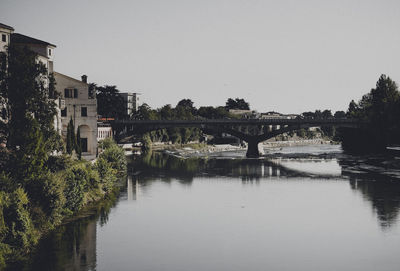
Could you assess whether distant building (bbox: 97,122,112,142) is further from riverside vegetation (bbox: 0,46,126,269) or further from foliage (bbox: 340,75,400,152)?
foliage (bbox: 340,75,400,152)

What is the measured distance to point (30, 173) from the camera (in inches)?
1468

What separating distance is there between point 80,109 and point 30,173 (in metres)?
35.6

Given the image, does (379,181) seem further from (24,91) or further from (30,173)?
(30,173)

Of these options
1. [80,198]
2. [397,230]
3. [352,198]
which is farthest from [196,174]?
[397,230]

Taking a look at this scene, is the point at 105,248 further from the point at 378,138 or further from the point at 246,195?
the point at 378,138

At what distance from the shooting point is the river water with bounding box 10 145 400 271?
105ft

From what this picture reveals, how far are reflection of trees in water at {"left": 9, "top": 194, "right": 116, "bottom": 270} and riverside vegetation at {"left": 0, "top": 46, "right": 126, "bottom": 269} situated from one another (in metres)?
0.70

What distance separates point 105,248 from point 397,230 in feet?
63.4

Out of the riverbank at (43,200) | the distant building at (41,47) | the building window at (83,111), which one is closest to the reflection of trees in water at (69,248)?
the riverbank at (43,200)

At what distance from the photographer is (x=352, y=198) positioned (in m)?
53.4

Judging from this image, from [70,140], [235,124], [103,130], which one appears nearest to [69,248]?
[70,140]

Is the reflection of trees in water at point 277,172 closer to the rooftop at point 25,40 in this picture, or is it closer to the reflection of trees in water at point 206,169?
the reflection of trees in water at point 206,169

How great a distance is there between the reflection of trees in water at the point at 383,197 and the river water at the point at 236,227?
0.27 ft

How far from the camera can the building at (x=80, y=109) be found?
70.6 metres
